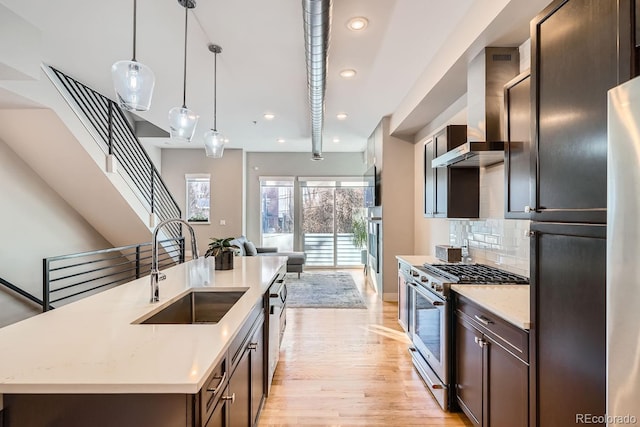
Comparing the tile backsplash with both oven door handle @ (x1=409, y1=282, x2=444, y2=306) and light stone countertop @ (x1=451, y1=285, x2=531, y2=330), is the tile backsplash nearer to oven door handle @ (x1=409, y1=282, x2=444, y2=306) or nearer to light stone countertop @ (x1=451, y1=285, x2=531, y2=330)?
light stone countertop @ (x1=451, y1=285, x2=531, y2=330)

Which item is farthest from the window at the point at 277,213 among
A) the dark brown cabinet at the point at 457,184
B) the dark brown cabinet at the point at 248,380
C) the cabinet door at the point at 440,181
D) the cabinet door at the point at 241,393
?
the cabinet door at the point at 241,393

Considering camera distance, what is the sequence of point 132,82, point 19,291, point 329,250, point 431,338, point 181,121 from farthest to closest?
point 329,250, point 19,291, point 181,121, point 431,338, point 132,82

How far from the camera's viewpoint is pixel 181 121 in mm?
2633

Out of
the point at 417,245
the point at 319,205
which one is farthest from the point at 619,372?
the point at 319,205

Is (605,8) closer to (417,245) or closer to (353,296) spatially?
(417,245)

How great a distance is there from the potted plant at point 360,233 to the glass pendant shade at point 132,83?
6.09 metres

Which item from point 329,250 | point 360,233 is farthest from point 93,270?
point 360,233

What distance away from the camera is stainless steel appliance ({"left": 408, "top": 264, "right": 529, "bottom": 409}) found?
7.25 ft

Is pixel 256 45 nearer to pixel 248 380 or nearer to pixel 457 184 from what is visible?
pixel 457 184

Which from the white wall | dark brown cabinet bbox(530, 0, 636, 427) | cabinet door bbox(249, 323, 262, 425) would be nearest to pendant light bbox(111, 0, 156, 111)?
cabinet door bbox(249, 323, 262, 425)

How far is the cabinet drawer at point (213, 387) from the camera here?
1008 millimetres

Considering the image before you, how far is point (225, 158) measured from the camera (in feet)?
24.6

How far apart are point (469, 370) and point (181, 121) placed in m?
2.85

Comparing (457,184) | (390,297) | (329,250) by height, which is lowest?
(390,297)
